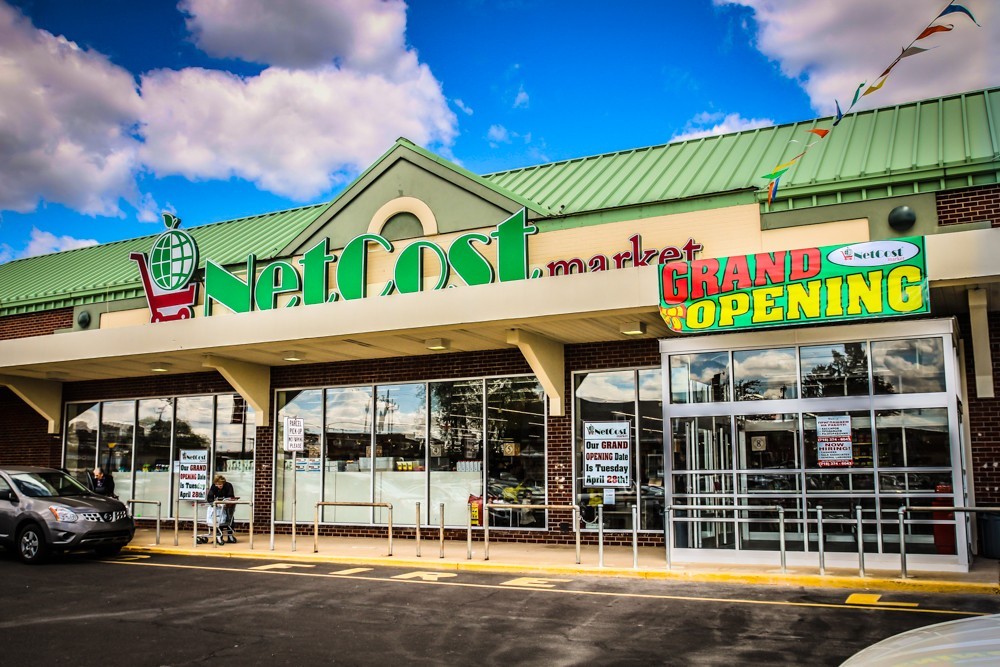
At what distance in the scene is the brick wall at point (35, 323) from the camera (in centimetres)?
2355

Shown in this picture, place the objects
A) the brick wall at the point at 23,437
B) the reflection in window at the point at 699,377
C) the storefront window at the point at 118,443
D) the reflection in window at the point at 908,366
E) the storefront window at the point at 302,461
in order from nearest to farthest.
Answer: the reflection in window at the point at 908,366, the reflection in window at the point at 699,377, the storefront window at the point at 302,461, the storefront window at the point at 118,443, the brick wall at the point at 23,437

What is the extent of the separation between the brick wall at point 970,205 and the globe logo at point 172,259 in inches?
629

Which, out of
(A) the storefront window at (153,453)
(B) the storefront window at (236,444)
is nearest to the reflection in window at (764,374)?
(B) the storefront window at (236,444)

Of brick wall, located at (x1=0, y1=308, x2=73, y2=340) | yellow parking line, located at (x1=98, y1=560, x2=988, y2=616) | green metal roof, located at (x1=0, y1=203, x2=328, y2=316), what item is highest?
green metal roof, located at (x1=0, y1=203, x2=328, y2=316)

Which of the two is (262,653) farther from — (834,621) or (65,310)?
(65,310)

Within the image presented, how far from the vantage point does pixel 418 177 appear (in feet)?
60.4

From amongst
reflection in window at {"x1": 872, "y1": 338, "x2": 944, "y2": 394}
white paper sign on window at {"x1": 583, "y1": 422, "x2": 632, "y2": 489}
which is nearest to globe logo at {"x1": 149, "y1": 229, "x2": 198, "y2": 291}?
white paper sign on window at {"x1": 583, "y1": 422, "x2": 632, "y2": 489}

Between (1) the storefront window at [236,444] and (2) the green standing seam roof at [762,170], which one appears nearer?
(2) the green standing seam roof at [762,170]

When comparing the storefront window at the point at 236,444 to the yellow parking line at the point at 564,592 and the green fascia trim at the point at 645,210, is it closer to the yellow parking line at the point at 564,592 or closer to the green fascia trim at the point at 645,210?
the yellow parking line at the point at 564,592

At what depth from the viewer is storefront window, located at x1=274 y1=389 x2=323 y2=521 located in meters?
19.4

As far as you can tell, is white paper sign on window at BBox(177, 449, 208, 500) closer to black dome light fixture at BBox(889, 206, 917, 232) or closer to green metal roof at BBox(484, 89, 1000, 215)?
green metal roof at BBox(484, 89, 1000, 215)

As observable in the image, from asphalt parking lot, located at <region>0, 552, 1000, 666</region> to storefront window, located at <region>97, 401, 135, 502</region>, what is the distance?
30.1ft

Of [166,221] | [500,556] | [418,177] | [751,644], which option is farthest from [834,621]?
[166,221]

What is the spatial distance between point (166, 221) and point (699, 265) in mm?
14264
